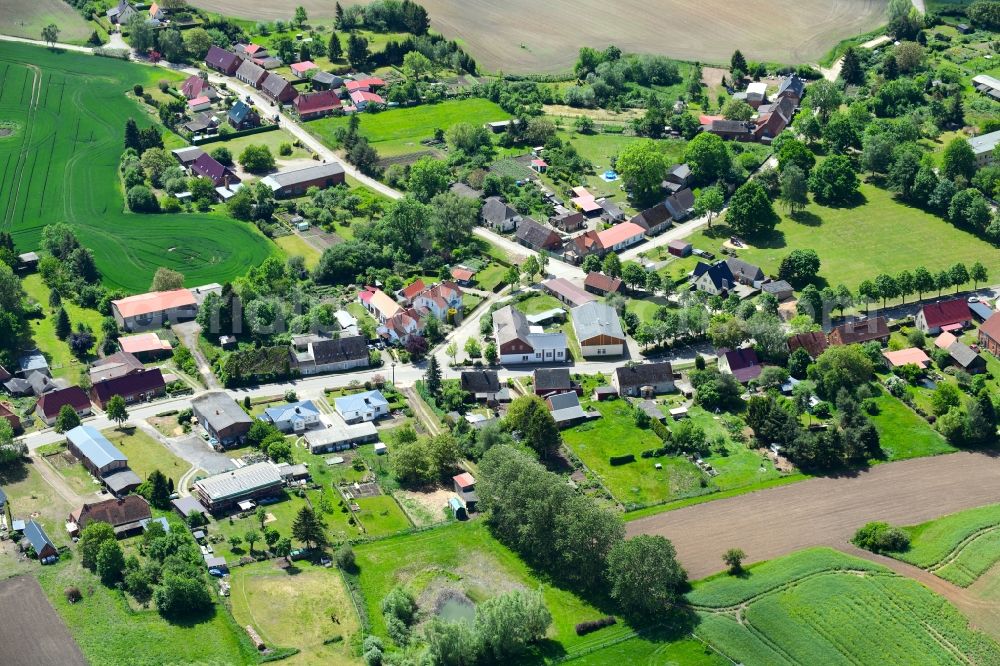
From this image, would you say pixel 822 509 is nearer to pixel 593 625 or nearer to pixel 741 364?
pixel 741 364

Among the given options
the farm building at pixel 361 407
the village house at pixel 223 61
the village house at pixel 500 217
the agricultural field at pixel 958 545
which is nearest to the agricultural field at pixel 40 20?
the village house at pixel 223 61

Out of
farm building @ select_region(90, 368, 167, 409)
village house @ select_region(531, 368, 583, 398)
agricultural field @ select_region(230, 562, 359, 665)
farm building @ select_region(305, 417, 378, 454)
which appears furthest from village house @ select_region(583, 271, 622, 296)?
agricultural field @ select_region(230, 562, 359, 665)

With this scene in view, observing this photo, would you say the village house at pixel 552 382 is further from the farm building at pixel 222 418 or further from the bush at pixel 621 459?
the farm building at pixel 222 418

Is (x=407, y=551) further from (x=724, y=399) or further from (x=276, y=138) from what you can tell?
(x=276, y=138)

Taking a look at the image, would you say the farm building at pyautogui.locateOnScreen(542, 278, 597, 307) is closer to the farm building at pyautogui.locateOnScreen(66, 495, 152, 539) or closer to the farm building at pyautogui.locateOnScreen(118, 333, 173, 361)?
the farm building at pyautogui.locateOnScreen(118, 333, 173, 361)

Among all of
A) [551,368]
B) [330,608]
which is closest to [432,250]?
[551,368]

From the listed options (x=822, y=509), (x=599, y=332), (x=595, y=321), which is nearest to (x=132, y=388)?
(x=599, y=332)
